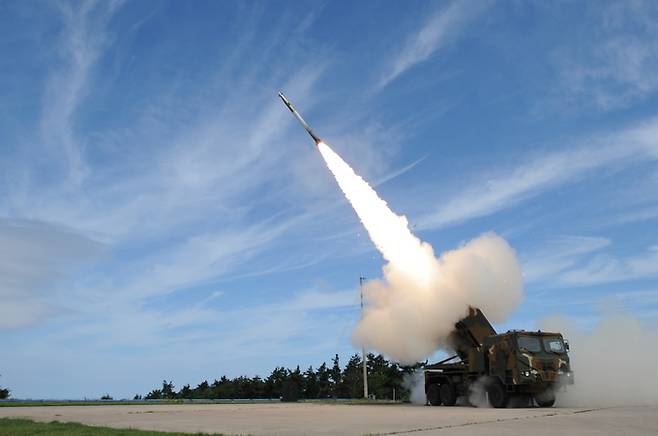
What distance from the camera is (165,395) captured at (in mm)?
74938

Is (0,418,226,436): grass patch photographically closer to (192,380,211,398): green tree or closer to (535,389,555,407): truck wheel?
(535,389,555,407): truck wheel

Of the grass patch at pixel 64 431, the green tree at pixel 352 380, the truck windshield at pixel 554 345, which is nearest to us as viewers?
the grass patch at pixel 64 431

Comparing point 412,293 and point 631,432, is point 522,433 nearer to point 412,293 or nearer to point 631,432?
point 631,432

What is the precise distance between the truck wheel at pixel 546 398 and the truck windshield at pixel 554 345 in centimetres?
161

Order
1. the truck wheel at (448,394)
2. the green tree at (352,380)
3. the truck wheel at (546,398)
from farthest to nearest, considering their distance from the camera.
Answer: the green tree at (352,380)
the truck wheel at (448,394)
the truck wheel at (546,398)

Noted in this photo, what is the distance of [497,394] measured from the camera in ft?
81.5

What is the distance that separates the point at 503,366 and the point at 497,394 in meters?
1.16

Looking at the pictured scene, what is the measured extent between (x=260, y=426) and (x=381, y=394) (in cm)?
4037

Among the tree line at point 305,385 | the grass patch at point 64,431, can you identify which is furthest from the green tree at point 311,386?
the grass patch at point 64,431

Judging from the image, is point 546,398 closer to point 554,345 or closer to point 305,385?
point 554,345

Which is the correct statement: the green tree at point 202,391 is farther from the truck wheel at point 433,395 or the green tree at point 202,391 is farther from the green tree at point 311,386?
the truck wheel at point 433,395

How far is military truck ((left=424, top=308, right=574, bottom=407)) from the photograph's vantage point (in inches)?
954

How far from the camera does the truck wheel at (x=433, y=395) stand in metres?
28.7

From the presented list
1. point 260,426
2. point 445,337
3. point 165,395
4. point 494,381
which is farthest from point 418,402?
point 165,395
